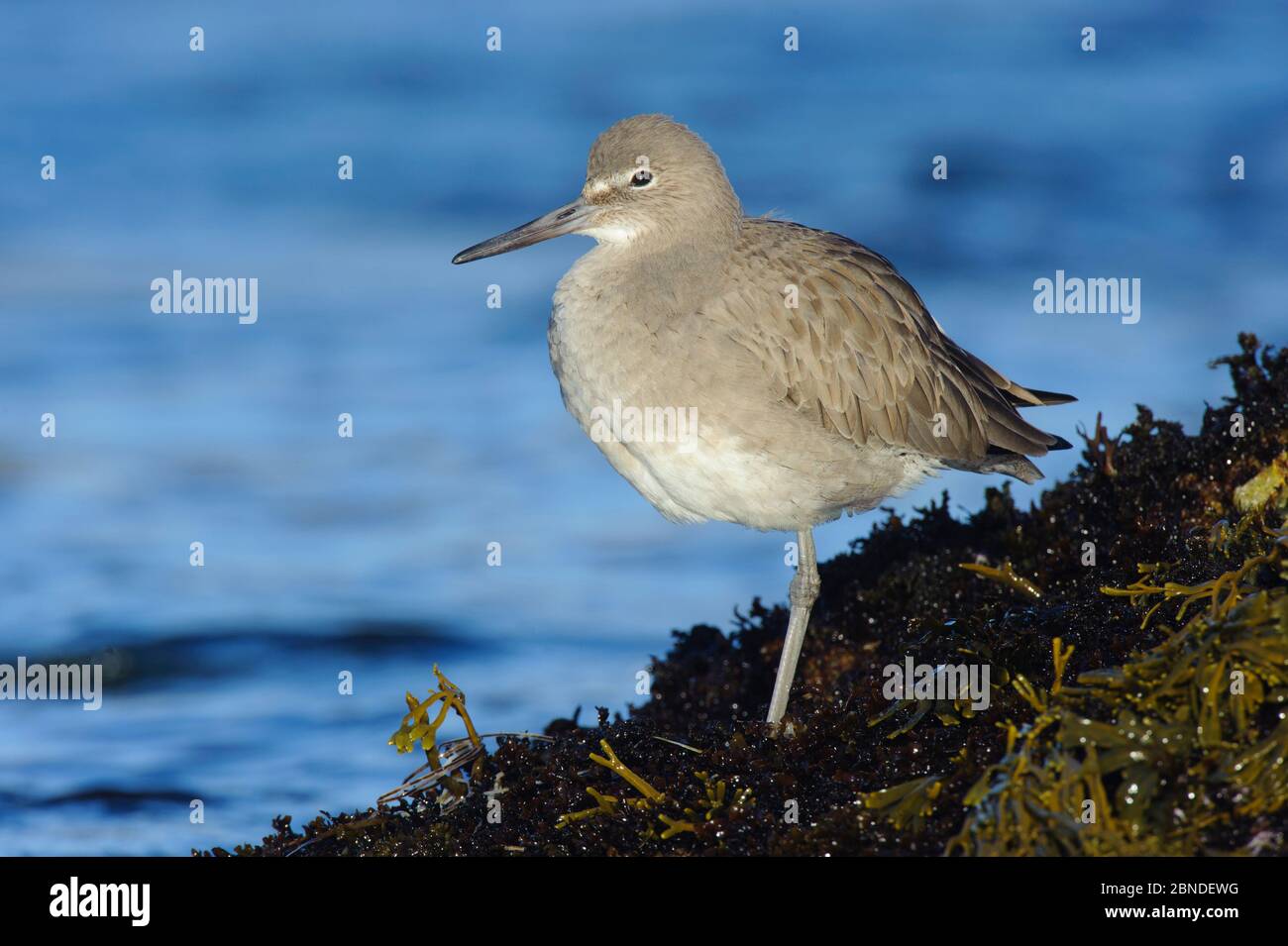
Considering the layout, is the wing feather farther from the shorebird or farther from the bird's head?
the bird's head

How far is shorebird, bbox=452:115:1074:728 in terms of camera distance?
6.27 m

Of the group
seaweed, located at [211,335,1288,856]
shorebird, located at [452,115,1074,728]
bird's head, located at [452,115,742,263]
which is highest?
bird's head, located at [452,115,742,263]

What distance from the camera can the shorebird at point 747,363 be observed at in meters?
6.27

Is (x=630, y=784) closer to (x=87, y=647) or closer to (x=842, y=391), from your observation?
(x=842, y=391)

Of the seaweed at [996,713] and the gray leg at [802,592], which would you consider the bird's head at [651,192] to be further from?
the seaweed at [996,713]

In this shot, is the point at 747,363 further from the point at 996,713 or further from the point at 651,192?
the point at 996,713

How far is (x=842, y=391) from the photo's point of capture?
6.64 meters

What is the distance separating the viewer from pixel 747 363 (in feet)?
20.8

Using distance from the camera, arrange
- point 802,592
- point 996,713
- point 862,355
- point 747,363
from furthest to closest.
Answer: point 802,592 → point 862,355 → point 747,363 → point 996,713

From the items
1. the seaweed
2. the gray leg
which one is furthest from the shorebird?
the seaweed

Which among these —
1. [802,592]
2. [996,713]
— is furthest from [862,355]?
[996,713]

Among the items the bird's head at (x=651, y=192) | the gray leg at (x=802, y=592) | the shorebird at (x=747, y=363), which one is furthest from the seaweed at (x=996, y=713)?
the bird's head at (x=651, y=192)

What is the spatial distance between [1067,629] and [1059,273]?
900 centimetres
